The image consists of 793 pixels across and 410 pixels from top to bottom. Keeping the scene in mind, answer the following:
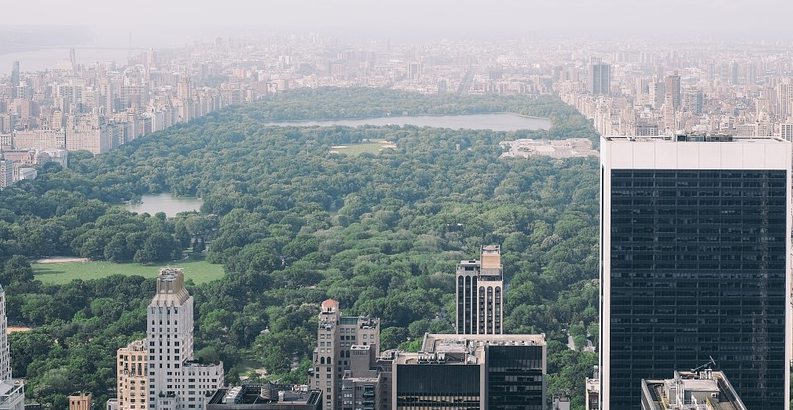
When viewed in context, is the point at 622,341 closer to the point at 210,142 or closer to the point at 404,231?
the point at 404,231

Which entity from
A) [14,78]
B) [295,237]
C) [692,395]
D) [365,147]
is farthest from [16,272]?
[14,78]

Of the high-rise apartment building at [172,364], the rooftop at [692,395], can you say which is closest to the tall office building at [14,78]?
the high-rise apartment building at [172,364]

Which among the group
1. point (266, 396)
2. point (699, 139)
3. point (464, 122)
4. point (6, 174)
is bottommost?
point (6, 174)

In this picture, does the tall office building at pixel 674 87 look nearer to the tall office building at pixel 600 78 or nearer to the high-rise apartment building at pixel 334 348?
the tall office building at pixel 600 78

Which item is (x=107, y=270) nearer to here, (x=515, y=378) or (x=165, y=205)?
(x=165, y=205)

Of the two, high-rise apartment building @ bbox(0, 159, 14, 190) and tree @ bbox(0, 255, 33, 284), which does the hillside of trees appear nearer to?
tree @ bbox(0, 255, 33, 284)

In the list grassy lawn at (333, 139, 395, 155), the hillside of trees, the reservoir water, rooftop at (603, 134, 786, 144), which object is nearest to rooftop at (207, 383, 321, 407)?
rooftop at (603, 134, 786, 144)
